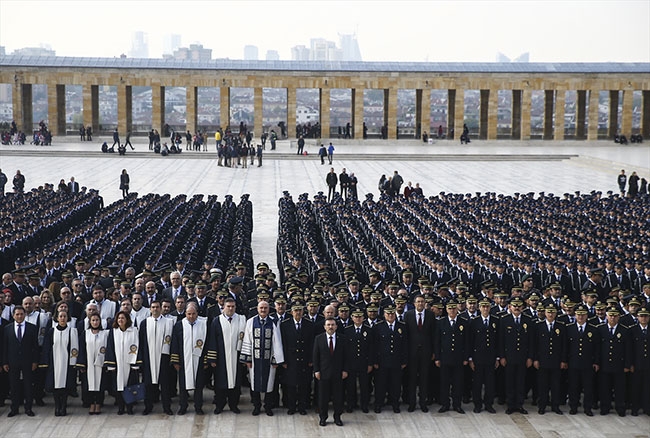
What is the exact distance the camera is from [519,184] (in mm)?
35000

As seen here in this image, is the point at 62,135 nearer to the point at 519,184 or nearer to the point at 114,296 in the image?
the point at 519,184

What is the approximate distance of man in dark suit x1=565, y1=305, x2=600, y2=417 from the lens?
10.4 metres

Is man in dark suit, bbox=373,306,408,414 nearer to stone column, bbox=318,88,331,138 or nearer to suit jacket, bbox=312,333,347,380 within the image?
suit jacket, bbox=312,333,347,380

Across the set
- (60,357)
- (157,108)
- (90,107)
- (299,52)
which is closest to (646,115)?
(157,108)

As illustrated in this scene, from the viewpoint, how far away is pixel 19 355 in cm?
1024

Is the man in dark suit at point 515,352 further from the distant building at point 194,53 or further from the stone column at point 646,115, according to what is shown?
the distant building at point 194,53

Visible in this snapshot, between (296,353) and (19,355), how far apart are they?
9.71 ft

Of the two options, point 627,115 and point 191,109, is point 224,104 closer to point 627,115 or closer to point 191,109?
point 191,109

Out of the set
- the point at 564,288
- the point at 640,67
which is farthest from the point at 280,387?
the point at 640,67

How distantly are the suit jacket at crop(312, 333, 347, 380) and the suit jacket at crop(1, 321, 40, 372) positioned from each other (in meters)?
3.04

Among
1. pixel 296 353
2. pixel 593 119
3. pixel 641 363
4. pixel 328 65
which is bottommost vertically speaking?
pixel 641 363

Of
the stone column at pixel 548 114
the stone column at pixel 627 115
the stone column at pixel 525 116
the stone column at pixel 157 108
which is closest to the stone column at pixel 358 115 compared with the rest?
the stone column at pixel 525 116

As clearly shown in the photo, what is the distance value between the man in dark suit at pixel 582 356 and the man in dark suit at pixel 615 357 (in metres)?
0.10

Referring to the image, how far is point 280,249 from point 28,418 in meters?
8.36
